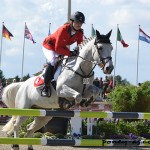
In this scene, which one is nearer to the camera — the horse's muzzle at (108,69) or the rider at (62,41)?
the horse's muzzle at (108,69)

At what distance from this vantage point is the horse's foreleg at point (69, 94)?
7714 millimetres

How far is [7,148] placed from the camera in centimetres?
1134

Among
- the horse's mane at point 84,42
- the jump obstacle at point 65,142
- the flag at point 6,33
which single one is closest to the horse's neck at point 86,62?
the horse's mane at point 84,42

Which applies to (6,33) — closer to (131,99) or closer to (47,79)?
(131,99)

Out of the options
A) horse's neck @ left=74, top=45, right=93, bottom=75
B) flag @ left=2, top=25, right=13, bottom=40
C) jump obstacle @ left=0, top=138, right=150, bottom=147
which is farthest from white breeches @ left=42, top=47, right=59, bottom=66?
flag @ left=2, top=25, right=13, bottom=40

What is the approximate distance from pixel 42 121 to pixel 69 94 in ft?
6.43

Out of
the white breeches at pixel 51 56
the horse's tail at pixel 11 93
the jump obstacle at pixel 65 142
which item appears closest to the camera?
the jump obstacle at pixel 65 142

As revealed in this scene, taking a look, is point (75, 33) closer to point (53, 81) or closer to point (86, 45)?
point (86, 45)

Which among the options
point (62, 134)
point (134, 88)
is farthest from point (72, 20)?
point (134, 88)

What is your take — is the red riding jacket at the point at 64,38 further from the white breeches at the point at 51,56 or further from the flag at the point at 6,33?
the flag at the point at 6,33

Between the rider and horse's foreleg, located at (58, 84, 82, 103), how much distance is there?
2.08 ft

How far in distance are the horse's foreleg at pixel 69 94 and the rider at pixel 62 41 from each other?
0.63 m

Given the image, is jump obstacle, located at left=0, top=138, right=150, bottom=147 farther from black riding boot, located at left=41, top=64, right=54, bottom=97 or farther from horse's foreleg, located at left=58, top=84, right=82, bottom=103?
black riding boot, located at left=41, top=64, right=54, bottom=97

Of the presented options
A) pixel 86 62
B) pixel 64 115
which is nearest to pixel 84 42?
pixel 86 62
